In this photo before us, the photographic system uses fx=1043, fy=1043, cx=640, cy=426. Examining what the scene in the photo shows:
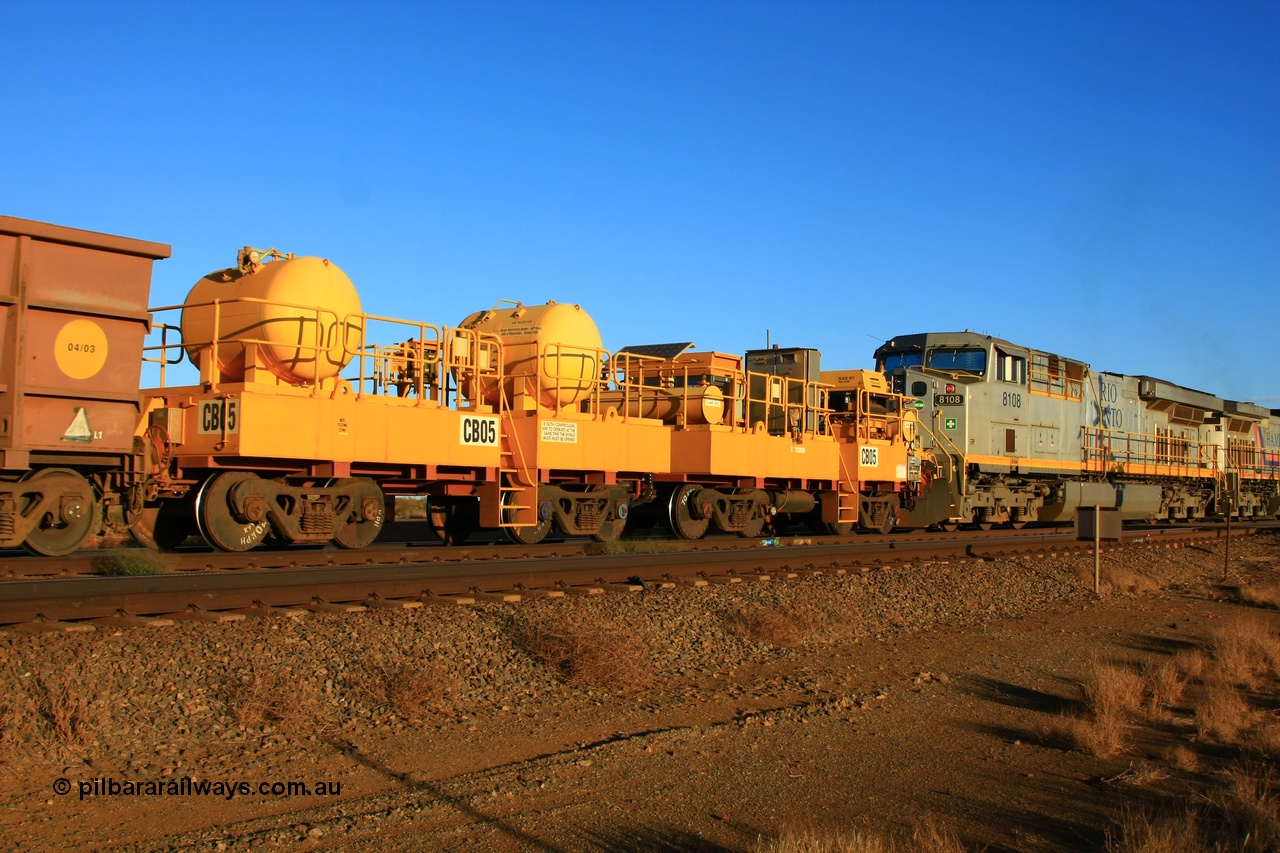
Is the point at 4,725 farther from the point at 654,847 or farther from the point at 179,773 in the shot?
the point at 654,847

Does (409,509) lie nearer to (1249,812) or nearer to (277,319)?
(277,319)

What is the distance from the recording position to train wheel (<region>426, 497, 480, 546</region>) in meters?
16.3

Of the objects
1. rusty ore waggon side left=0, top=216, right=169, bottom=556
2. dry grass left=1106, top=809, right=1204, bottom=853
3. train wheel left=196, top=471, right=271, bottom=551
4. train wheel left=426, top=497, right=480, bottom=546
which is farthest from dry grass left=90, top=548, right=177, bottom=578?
dry grass left=1106, top=809, right=1204, bottom=853

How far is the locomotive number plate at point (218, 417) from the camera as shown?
11805 mm

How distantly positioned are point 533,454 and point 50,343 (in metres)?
6.69

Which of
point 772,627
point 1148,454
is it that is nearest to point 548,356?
point 772,627

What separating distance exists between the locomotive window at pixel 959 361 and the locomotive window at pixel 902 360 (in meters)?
0.36

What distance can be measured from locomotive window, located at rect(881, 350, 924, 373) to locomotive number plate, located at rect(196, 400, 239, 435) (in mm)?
16863

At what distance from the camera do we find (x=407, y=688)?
7395mm

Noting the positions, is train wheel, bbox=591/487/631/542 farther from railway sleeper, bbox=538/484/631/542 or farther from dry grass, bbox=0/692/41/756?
dry grass, bbox=0/692/41/756

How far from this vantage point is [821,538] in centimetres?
2027

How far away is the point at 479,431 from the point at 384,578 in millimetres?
4089

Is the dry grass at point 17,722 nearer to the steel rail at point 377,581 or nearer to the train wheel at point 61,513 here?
the steel rail at point 377,581

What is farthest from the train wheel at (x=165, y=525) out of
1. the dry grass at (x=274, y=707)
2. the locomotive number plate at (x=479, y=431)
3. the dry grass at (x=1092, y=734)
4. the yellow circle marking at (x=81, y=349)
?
the dry grass at (x=1092, y=734)
